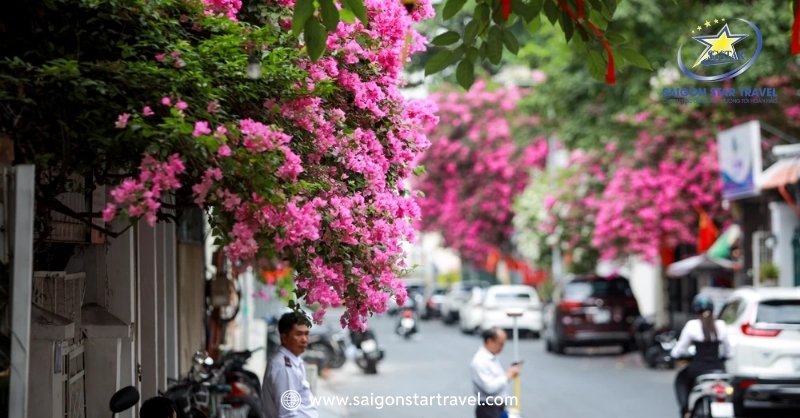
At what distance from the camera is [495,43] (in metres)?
6.86

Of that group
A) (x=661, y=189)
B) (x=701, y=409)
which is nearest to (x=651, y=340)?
(x=661, y=189)

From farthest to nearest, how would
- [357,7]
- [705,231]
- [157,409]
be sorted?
[705,231], [157,409], [357,7]

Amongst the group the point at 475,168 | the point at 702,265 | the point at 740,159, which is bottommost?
the point at 702,265

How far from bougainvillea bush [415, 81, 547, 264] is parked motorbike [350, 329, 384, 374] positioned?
679 inches

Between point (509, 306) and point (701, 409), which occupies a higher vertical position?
point (509, 306)

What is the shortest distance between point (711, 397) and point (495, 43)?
664cm

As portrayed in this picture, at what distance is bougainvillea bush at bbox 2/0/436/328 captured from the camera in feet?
19.7

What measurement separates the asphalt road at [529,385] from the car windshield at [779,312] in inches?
87.1

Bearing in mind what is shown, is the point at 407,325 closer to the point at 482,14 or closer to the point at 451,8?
the point at 451,8

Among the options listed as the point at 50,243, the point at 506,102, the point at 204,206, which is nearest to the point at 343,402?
the point at 50,243

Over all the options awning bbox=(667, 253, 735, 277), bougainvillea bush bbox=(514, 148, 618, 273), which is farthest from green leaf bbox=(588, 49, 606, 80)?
awning bbox=(667, 253, 735, 277)

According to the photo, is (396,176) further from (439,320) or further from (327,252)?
(439,320)

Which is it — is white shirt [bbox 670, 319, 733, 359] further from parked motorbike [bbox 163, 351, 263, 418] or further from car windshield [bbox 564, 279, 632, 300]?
car windshield [bbox 564, 279, 632, 300]

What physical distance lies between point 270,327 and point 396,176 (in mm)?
13294
